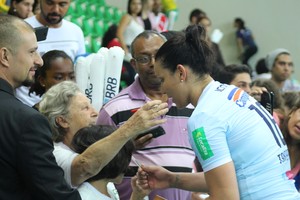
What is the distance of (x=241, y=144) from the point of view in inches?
97.3

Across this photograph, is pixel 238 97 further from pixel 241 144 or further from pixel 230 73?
pixel 230 73

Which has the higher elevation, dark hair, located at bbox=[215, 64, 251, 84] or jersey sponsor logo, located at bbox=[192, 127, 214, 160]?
jersey sponsor logo, located at bbox=[192, 127, 214, 160]

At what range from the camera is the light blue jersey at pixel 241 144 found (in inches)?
95.1

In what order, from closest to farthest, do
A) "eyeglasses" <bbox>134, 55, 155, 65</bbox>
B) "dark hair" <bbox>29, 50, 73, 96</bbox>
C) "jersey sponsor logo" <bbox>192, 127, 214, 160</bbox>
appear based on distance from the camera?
"jersey sponsor logo" <bbox>192, 127, 214, 160</bbox>
"eyeglasses" <bbox>134, 55, 155, 65</bbox>
"dark hair" <bbox>29, 50, 73, 96</bbox>

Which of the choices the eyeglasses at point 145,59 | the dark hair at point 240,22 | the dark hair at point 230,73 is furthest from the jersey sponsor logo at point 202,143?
the dark hair at point 240,22

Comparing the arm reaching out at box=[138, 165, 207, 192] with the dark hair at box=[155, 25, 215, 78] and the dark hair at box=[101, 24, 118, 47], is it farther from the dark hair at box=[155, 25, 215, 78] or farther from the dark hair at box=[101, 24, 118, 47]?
the dark hair at box=[101, 24, 118, 47]

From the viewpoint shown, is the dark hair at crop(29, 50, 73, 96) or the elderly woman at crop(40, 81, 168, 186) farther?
the dark hair at crop(29, 50, 73, 96)

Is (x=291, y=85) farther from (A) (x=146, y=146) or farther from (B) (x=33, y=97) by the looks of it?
(A) (x=146, y=146)

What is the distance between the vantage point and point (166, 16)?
9.62m

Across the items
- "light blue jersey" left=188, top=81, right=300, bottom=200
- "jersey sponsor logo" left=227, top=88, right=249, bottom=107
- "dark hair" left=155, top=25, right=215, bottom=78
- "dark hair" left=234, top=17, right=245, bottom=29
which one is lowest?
"dark hair" left=234, top=17, right=245, bottom=29

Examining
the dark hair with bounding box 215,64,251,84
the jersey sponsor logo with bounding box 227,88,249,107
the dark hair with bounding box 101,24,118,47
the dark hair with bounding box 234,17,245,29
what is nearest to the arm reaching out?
the jersey sponsor logo with bounding box 227,88,249,107

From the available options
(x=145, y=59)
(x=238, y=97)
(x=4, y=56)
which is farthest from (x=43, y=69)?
(x=238, y=97)

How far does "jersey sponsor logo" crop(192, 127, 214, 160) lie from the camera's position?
7.90 ft

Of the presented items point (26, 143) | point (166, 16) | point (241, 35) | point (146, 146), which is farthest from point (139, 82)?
point (241, 35)
